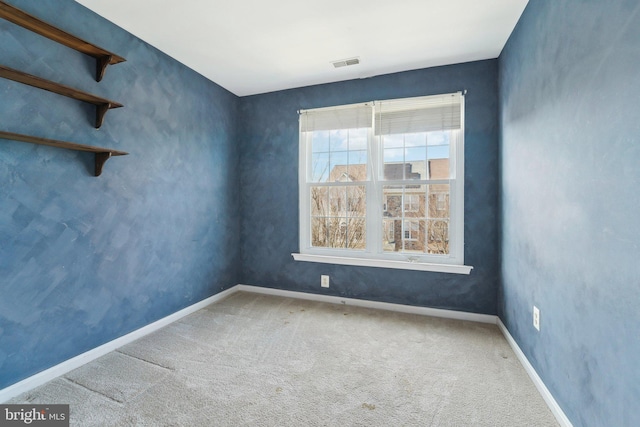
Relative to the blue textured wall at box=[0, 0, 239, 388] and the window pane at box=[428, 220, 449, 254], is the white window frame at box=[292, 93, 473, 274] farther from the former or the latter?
the blue textured wall at box=[0, 0, 239, 388]

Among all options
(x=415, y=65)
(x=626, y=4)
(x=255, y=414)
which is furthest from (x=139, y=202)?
(x=626, y=4)

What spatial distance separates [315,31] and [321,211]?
71.8 inches

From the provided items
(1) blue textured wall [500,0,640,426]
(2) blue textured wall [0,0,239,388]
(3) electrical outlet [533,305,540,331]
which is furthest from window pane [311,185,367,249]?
(3) electrical outlet [533,305,540,331]

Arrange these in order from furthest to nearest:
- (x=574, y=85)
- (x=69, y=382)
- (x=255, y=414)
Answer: (x=69, y=382) → (x=255, y=414) → (x=574, y=85)

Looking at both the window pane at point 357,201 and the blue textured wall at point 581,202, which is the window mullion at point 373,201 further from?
the blue textured wall at point 581,202

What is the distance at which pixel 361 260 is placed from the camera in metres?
3.12

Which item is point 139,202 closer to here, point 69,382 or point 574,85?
point 69,382

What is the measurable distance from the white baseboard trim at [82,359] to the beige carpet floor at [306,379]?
54 mm

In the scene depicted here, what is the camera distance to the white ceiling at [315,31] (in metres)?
1.99

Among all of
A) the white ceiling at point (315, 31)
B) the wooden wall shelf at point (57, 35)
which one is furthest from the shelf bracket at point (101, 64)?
the white ceiling at point (315, 31)

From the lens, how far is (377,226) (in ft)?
10.3

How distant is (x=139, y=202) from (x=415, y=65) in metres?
2.84

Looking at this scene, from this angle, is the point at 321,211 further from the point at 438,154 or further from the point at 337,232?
the point at 438,154

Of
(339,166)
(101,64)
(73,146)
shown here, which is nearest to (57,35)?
Answer: (101,64)
